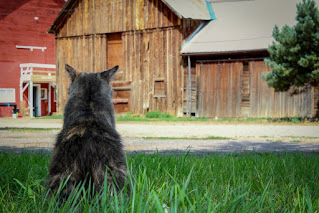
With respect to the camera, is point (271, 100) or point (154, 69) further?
point (154, 69)

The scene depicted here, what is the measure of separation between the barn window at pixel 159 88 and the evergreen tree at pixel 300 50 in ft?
22.1

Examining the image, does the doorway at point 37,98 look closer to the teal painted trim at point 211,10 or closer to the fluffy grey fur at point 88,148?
the teal painted trim at point 211,10

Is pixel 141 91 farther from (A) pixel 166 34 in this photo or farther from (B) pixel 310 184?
(B) pixel 310 184

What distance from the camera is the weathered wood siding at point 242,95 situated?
1798 centimetres

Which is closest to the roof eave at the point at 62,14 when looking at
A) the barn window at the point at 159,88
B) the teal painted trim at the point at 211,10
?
the barn window at the point at 159,88

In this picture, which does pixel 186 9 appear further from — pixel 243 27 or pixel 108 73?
pixel 108 73

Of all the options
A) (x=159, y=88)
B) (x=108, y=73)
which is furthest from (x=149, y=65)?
(x=108, y=73)

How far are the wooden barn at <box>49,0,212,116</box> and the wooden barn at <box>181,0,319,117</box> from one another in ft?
3.22

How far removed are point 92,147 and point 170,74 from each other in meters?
17.9

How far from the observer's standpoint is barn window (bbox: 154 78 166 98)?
20.2 m

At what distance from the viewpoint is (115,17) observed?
2156cm

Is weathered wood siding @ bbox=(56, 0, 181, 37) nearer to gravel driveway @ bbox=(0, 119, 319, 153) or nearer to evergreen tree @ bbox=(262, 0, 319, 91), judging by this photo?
evergreen tree @ bbox=(262, 0, 319, 91)

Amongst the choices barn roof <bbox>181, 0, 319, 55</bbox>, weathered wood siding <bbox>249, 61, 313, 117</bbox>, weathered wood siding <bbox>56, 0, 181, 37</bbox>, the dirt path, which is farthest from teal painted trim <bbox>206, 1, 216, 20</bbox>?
the dirt path

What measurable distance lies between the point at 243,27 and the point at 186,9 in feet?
11.9
